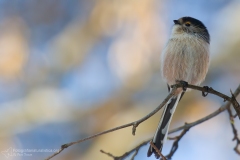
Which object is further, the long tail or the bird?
the bird

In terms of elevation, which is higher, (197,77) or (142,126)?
(142,126)

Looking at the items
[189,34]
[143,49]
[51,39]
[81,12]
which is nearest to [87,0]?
[81,12]

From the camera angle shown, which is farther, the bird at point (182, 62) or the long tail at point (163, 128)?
the bird at point (182, 62)

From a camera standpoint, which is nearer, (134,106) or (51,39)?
(134,106)

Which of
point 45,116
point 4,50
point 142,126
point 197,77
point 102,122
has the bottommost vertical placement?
point 197,77

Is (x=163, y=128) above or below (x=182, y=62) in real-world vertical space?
below

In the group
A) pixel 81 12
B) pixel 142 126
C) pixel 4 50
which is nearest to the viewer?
pixel 142 126

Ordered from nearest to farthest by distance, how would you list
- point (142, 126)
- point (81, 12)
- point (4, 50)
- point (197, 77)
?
1. point (197, 77)
2. point (142, 126)
3. point (4, 50)
4. point (81, 12)

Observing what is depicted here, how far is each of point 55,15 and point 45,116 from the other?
1523mm

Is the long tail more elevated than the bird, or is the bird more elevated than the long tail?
the bird

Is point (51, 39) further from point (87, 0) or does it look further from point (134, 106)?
point (134, 106)

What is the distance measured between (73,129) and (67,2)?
185 cm

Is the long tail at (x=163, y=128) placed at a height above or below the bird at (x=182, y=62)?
below

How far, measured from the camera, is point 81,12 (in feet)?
17.3
